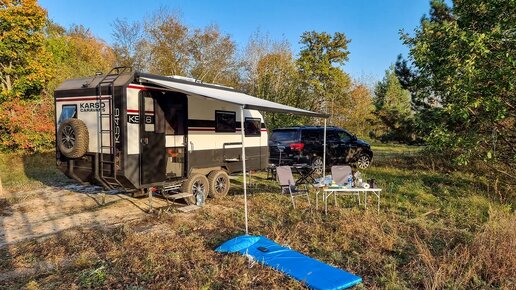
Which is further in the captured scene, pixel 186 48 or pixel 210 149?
pixel 186 48

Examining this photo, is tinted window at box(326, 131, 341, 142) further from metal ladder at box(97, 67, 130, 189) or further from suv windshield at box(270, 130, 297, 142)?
metal ladder at box(97, 67, 130, 189)

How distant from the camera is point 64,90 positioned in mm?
6930

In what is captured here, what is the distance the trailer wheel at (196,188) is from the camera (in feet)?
24.1

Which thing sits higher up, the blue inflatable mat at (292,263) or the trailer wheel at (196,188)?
the trailer wheel at (196,188)

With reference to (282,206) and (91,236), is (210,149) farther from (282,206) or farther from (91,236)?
(91,236)

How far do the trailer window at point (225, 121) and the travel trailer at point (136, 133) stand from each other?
0.36 ft

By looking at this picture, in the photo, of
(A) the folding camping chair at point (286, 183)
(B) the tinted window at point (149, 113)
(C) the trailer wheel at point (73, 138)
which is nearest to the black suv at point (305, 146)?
(A) the folding camping chair at point (286, 183)

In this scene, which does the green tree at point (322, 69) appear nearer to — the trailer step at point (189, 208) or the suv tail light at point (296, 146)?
the suv tail light at point (296, 146)

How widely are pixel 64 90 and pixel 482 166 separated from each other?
1127 centimetres

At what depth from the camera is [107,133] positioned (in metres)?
6.27

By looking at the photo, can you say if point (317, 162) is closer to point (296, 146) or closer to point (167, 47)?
point (296, 146)

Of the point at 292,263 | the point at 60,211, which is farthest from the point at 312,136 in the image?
the point at 292,263

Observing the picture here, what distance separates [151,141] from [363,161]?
29.6ft

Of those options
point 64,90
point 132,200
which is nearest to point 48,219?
point 132,200
